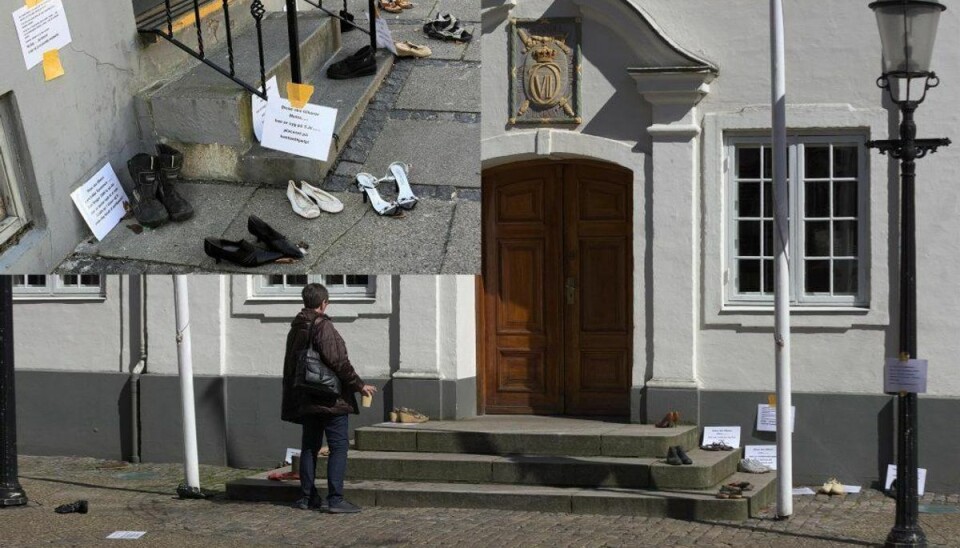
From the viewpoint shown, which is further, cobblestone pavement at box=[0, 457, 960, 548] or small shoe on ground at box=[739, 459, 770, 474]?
small shoe on ground at box=[739, 459, 770, 474]

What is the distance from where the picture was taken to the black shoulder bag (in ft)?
28.6

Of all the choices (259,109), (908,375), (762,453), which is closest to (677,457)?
(762,453)

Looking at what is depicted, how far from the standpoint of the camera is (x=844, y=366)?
33.2 ft

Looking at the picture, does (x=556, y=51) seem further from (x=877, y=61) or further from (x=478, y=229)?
(x=478, y=229)

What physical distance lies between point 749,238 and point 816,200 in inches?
22.1

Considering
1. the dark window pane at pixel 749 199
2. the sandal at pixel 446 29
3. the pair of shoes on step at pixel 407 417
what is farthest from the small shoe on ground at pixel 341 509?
the sandal at pixel 446 29

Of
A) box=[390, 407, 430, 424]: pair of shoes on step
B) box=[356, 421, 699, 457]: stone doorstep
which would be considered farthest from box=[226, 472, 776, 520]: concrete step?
box=[390, 407, 430, 424]: pair of shoes on step

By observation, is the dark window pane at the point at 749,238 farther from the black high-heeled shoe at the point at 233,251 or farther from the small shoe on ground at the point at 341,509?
the black high-heeled shoe at the point at 233,251

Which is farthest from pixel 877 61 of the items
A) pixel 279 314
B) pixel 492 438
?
pixel 279 314

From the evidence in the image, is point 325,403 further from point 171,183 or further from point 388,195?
point 171,183

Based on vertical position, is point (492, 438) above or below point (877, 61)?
below

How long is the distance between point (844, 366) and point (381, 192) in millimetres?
6632

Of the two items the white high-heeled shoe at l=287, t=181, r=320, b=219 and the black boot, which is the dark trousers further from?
the black boot

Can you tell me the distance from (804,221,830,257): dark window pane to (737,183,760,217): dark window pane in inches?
15.4
